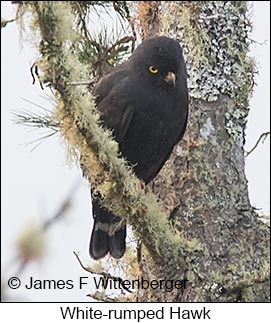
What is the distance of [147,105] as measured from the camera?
3.14 m

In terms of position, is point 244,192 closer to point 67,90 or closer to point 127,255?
point 127,255

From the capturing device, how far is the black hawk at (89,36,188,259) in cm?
310

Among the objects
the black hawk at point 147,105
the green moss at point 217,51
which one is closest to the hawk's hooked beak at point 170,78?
the black hawk at point 147,105

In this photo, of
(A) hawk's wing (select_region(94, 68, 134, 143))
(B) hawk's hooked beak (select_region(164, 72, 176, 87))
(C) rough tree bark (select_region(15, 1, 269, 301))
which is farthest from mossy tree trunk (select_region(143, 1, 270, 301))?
(A) hawk's wing (select_region(94, 68, 134, 143))

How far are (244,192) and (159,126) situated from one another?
0.46 meters

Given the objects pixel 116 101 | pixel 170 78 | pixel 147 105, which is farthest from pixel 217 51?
pixel 116 101

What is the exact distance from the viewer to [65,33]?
77.4 inches

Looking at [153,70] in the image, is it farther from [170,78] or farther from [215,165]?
[215,165]

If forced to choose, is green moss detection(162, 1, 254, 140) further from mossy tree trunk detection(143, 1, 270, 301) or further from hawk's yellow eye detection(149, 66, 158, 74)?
hawk's yellow eye detection(149, 66, 158, 74)

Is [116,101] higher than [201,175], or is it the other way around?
[116,101]

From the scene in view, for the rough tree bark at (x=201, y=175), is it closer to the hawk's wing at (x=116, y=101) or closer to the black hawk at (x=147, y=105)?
the black hawk at (x=147, y=105)

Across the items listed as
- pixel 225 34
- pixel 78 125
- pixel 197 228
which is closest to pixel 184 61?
pixel 225 34

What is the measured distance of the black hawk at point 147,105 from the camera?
3104 mm
